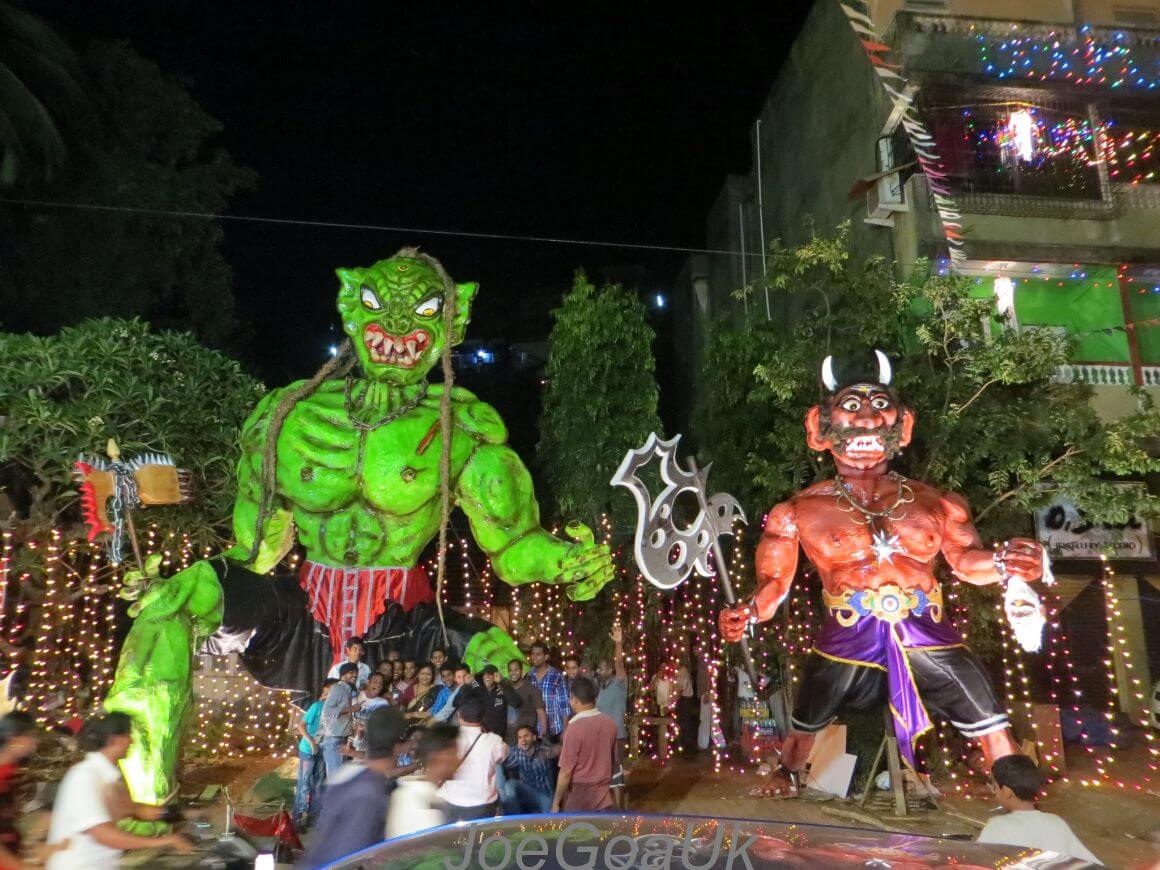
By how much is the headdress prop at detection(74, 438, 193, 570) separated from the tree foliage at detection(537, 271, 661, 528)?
4984 millimetres

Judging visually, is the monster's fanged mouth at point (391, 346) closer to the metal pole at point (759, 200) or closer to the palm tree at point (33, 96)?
the palm tree at point (33, 96)

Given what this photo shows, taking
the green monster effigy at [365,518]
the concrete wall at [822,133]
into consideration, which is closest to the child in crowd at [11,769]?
the green monster effigy at [365,518]

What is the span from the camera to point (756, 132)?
17406mm

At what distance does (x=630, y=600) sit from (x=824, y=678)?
5.43 m

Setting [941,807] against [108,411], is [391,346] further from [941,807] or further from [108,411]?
[941,807]

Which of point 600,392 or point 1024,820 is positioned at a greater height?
point 600,392

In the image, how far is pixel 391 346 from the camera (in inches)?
283

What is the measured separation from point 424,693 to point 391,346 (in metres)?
2.55

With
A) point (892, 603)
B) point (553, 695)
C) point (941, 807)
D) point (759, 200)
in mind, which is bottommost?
point (941, 807)

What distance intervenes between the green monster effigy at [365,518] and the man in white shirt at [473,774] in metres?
2.30

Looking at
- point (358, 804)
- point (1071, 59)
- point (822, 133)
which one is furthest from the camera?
point (822, 133)

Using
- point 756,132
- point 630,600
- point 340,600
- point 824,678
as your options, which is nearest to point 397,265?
point 340,600

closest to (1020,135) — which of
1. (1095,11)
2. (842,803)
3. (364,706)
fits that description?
(1095,11)

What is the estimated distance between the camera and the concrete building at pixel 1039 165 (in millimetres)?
11695
